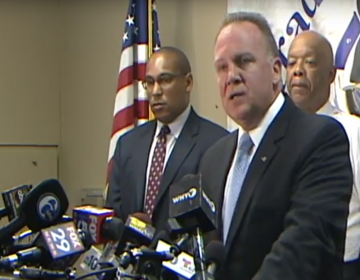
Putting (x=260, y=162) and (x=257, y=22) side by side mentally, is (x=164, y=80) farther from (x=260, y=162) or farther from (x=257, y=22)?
(x=260, y=162)

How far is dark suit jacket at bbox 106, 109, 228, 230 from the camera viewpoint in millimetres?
3076

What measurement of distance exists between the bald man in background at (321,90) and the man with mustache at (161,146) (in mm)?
483

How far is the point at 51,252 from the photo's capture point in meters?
1.50

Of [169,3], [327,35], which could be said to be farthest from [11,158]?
[327,35]

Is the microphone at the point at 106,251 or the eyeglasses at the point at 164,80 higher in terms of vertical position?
the eyeglasses at the point at 164,80

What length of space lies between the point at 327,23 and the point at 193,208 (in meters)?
2.18

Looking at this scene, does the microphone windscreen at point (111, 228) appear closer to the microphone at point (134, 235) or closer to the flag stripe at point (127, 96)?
the microphone at point (134, 235)

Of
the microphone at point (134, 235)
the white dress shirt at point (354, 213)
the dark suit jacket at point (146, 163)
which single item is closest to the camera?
the microphone at point (134, 235)

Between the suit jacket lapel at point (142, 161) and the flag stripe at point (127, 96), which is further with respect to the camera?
the flag stripe at point (127, 96)

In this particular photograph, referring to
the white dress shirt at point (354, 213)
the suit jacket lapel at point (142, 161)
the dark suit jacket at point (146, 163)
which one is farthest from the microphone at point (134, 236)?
the suit jacket lapel at point (142, 161)

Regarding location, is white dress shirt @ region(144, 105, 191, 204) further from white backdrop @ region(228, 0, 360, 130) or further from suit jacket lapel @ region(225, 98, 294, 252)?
suit jacket lapel @ region(225, 98, 294, 252)

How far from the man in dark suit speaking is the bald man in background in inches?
31.6

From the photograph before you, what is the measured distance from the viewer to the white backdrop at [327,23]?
123 inches

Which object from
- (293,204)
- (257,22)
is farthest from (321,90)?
(293,204)
